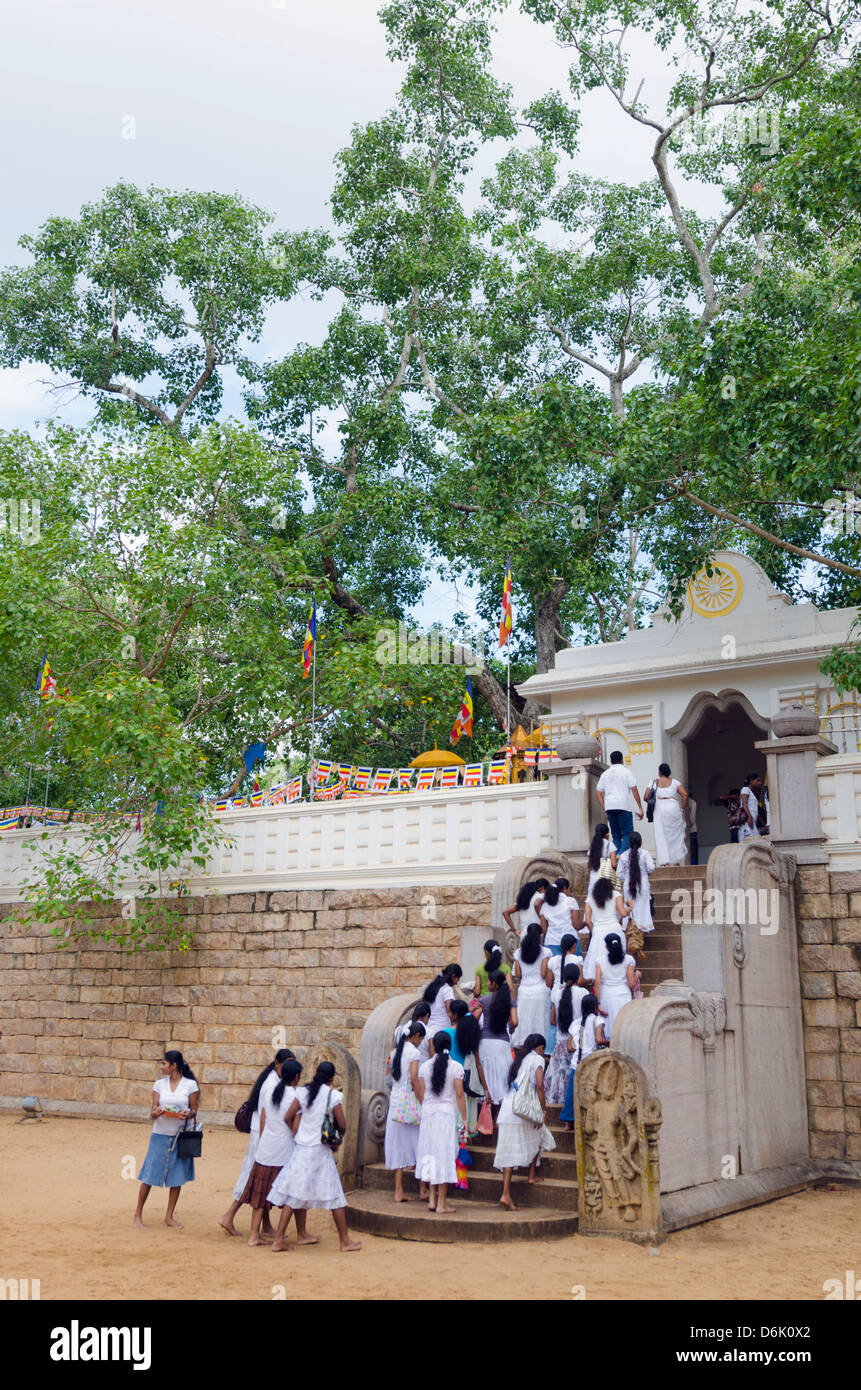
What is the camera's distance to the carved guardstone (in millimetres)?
7957

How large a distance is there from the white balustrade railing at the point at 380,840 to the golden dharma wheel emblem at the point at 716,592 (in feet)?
14.9

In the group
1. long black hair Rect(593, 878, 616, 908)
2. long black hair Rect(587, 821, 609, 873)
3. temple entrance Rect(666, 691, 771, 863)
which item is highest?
temple entrance Rect(666, 691, 771, 863)

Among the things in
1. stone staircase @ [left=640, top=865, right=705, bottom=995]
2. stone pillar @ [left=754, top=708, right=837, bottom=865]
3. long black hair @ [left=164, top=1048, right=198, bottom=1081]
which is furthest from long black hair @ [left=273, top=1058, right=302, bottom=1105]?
stone pillar @ [left=754, top=708, right=837, bottom=865]

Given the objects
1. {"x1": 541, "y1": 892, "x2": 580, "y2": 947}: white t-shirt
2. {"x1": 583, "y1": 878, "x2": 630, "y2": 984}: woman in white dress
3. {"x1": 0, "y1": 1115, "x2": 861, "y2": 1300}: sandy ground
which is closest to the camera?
{"x1": 0, "y1": 1115, "x2": 861, "y2": 1300}: sandy ground

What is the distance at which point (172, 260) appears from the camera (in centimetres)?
2572

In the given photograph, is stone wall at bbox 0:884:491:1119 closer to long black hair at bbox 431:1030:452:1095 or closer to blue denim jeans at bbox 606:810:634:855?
blue denim jeans at bbox 606:810:634:855

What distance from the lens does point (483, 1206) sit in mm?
8453

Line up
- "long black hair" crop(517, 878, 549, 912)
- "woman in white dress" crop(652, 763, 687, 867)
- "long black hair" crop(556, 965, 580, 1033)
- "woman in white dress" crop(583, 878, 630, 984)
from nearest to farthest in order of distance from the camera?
1. "long black hair" crop(556, 965, 580, 1033)
2. "woman in white dress" crop(583, 878, 630, 984)
3. "long black hair" crop(517, 878, 549, 912)
4. "woman in white dress" crop(652, 763, 687, 867)

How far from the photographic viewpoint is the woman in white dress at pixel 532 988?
955 centimetres

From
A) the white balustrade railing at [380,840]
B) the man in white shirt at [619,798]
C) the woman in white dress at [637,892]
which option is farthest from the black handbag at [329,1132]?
the white balustrade railing at [380,840]

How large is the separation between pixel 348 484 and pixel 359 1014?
13673mm

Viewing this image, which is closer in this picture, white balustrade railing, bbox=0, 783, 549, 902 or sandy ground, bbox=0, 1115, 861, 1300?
sandy ground, bbox=0, 1115, 861, 1300

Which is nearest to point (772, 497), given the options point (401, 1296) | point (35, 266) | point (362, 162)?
point (401, 1296)

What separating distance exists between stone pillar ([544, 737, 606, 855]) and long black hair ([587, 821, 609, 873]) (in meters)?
1.73
